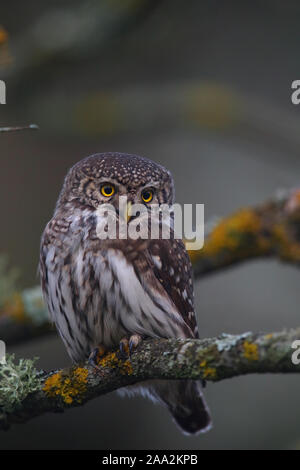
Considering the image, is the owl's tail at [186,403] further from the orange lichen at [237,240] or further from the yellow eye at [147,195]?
the yellow eye at [147,195]

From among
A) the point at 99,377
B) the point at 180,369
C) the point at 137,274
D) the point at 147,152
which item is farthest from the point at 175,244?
the point at 147,152

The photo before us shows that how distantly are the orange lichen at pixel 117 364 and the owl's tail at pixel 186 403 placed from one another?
2.74ft

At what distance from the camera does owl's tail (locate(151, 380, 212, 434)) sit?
139 inches

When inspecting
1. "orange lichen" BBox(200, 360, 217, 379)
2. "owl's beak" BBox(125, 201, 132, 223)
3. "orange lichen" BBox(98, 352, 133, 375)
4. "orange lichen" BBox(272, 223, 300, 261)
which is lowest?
"orange lichen" BBox(98, 352, 133, 375)

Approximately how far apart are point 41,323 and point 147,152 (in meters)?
3.22

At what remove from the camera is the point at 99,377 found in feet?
8.88

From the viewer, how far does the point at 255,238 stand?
4055 mm

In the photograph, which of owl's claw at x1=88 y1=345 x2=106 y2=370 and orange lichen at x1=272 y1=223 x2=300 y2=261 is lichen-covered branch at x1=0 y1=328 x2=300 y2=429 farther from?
orange lichen at x1=272 y1=223 x2=300 y2=261

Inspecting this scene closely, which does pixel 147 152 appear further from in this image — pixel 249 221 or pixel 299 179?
pixel 249 221

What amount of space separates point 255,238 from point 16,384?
6.13 ft

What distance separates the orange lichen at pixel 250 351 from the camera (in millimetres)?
1936

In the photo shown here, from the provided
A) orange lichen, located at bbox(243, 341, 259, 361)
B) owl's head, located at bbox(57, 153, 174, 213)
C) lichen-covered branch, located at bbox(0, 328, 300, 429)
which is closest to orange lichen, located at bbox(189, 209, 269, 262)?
owl's head, located at bbox(57, 153, 174, 213)

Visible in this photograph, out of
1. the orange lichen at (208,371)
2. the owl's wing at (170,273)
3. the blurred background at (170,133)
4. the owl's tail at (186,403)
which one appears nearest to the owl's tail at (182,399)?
the owl's tail at (186,403)

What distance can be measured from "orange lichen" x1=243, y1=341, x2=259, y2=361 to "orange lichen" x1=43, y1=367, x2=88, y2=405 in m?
0.94
